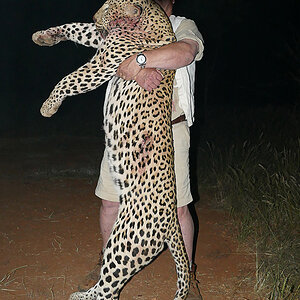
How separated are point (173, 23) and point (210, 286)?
5.94 feet

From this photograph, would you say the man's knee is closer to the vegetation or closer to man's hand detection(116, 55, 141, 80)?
man's hand detection(116, 55, 141, 80)

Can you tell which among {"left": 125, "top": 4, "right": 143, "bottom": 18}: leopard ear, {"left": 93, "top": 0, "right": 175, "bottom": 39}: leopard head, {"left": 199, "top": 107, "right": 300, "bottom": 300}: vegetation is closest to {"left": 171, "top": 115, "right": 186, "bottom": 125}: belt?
{"left": 93, "top": 0, "right": 175, "bottom": 39}: leopard head

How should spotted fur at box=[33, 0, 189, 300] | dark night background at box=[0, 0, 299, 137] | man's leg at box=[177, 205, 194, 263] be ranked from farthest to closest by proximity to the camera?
1. dark night background at box=[0, 0, 299, 137]
2. man's leg at box=[177, 205, 194, 263]
3. spotted fur at box=[33, 0, 189, 300]

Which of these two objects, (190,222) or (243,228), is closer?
(190,222)

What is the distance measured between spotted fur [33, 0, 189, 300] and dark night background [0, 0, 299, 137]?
986 centimetres

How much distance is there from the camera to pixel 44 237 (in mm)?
4215

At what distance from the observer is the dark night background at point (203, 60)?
14.6 metres

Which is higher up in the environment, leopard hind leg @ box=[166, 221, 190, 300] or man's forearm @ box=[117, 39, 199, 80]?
man's forearm @ box=[117, 39, 199, 80]

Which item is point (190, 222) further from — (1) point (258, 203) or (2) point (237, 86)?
(2) point (237, 86)

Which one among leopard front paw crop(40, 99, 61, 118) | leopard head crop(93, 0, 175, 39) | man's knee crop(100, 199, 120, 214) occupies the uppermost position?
leopard head crop(93, 0, 175, 39)

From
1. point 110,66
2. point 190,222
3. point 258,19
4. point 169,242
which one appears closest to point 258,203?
point 190,222

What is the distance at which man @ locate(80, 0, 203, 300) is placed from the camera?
238 centimetres

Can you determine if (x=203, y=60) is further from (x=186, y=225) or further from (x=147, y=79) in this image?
(x=147, y=79)

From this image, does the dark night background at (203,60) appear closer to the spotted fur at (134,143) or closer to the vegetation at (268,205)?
the vegetation at (268,205)
